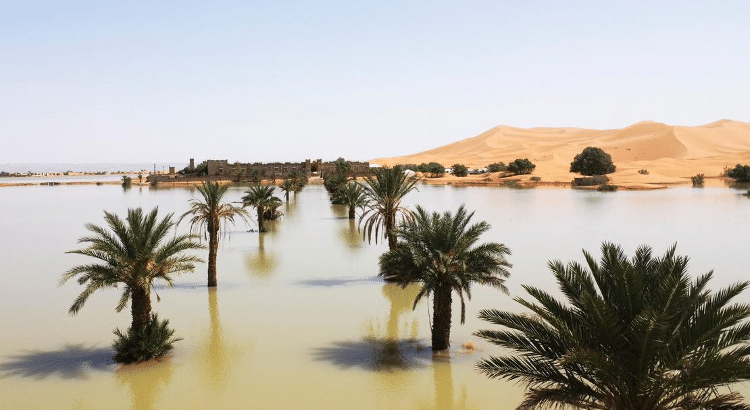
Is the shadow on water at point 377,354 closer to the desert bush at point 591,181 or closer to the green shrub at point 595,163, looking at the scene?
the desert bush at point 591,181

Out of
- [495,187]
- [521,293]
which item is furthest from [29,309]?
[495,187]

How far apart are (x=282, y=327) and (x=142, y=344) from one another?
3673mm

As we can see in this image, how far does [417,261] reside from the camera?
39.9 feet

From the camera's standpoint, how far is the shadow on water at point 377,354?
12.3 metres

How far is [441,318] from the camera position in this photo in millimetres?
12891

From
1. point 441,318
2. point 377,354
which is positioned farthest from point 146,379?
point 441,318

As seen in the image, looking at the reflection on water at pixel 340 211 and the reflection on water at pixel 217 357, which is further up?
the reflection on water at pixel 340 211

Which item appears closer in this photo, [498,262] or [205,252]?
[498,262]

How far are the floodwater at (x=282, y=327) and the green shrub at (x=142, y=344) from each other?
268mm

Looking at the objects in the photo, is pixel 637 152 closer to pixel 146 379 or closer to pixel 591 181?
pixel 591 181

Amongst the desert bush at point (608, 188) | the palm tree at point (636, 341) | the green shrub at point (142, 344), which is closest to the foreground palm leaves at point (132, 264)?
the green shrub at point (142, 344)

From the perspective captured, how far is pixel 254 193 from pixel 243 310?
18.0 meters

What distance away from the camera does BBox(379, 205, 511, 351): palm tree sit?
12.6 m

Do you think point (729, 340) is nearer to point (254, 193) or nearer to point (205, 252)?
point (205, 252)
